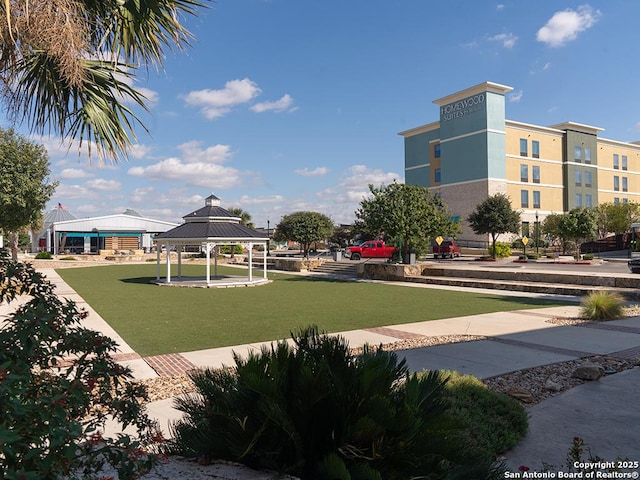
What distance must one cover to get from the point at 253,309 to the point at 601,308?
30.0ft

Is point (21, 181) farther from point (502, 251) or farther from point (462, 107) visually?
point (462, 107)

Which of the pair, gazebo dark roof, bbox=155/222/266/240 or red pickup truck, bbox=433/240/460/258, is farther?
red pickup truck, bbox=433/240/460/258

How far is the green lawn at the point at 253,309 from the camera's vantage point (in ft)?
32.7

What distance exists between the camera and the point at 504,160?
53.2 metres

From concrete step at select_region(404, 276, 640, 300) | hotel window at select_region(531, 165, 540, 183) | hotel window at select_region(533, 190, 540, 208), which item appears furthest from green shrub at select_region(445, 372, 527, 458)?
hotel window at select_region(531, 165, 540, 183)

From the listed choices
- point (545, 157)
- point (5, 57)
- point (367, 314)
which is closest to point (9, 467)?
point (5, 57)

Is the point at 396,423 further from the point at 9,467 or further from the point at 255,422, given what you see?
the point at 9,467

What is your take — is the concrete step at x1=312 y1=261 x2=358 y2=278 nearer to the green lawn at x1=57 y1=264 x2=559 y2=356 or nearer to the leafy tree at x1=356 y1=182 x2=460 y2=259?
the leafy tree at x1=356 y1=182 x2=460 y2=259

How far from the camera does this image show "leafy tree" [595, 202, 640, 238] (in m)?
52.1

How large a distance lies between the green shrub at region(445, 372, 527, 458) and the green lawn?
5.30 metres

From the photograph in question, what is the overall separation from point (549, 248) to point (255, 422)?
5616 cm

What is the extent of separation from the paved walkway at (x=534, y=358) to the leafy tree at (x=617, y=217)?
45.8 m

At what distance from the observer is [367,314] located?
1309 cm

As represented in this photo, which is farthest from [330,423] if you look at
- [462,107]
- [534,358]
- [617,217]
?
[617,217]
